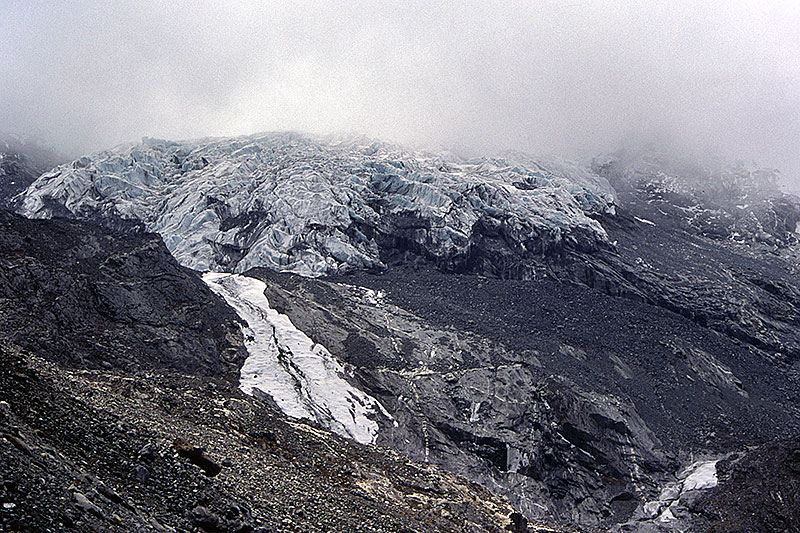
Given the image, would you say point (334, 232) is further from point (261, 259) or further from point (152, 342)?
point (152, 342)

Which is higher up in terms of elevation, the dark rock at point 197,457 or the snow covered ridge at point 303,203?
the snow covered ridge at point 303,203

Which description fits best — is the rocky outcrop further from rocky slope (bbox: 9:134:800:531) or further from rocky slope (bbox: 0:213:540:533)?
rocky slope (bbox: 9:134:800:531)

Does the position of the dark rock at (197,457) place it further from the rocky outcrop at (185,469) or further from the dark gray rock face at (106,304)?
the dark gray rock face at (106,304)

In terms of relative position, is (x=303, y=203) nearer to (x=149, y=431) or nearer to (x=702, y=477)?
(x=702, y=477)

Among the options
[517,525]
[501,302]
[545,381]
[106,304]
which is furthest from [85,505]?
[501,302]

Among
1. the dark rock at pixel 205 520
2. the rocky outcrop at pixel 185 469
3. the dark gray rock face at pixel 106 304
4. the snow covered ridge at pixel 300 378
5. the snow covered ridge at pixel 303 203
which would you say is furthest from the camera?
the snow covered ridge at pixel 303 203

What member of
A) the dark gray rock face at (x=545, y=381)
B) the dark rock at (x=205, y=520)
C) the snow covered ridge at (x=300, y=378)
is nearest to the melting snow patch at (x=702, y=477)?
the dark gray rock face at (x=545, y=381)
